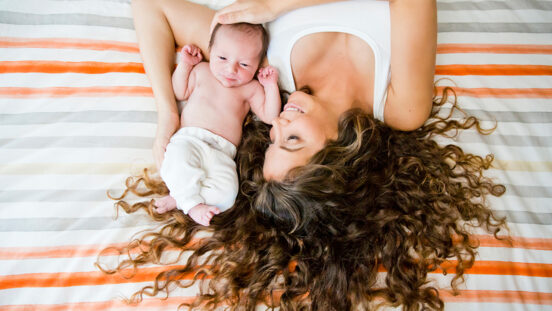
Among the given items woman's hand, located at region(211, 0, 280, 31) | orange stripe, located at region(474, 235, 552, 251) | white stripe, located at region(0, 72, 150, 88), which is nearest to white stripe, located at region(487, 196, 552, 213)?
orange stripe, located at region(474, 235, 552, 251)

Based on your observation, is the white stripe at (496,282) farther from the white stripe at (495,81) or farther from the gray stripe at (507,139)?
the white stripe at (495,81)

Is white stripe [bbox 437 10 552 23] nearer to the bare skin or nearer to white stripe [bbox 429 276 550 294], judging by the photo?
the bare skin

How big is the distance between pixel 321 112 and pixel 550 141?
3.31 ft

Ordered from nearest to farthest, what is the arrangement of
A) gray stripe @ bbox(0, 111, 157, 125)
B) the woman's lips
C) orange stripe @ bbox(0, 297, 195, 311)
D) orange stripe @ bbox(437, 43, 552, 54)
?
orange stripe @ bbox(0, 297, 195, 311) → the woman's lips → gray stripe @ bbox(0, 111, 157, 125) → orange stripe @ bbox(437, 43, 552, 54)

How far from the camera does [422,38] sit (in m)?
1.27

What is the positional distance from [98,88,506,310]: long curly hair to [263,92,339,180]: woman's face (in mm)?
32

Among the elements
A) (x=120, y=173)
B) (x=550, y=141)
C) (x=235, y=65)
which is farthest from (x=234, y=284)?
(x=550, y=141)

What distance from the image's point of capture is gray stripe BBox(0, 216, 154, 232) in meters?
1.30

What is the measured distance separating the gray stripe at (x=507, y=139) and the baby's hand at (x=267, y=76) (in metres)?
0.80

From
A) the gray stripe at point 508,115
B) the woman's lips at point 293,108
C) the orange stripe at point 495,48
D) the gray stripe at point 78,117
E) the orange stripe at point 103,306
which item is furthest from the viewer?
the orange stripe at point 495,48

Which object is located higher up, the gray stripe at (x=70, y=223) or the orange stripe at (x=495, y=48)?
the orange stripe at (x=495, y=48)

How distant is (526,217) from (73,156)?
1.76 metres

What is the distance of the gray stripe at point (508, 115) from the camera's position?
1555 mm

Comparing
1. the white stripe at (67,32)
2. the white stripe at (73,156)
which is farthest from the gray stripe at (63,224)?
the white stripe at (67,32)
